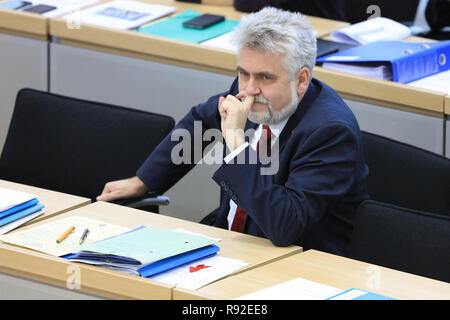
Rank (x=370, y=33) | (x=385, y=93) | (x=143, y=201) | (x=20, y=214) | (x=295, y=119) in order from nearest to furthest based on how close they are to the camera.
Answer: (x=20, y=214), (x=295, y=119), (x=143, y=201), (x=385, y=93), (x=370, y=33)

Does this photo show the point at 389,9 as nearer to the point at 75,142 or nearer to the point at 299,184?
the point at 75,142

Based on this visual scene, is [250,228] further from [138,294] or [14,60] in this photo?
[14,60]

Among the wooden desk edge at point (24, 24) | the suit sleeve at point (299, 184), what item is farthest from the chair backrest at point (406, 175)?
the wooden desk edge at point (24, 24)

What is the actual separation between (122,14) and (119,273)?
85.3 inches

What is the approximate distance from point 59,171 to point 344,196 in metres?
1.12

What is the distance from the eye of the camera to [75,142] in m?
3.22

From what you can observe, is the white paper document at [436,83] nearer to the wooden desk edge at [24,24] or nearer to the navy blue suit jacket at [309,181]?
the navy blue suit jacket at [309,181]

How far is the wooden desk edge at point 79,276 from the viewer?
216 centimetres

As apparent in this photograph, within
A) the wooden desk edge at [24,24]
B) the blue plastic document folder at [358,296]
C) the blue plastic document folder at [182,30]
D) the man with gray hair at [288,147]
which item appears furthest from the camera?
the wooden desk edge at [24,24]

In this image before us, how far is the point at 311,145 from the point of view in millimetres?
2584

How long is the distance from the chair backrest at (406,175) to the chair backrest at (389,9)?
2.09 metres

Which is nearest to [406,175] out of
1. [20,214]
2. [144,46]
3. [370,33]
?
[20,214]

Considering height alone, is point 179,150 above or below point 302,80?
below

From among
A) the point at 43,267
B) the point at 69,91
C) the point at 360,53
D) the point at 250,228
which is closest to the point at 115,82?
the point at 69,91
